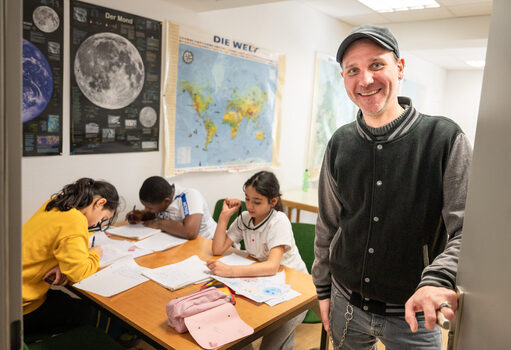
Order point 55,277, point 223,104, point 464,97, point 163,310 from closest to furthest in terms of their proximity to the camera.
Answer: point 163,310 < point 55,277 < point 223,104 < point 464,97

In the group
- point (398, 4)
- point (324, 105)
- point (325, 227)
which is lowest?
point (325, 227)

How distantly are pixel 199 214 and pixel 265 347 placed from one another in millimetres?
861

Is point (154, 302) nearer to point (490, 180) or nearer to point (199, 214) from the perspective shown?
point (199, 214)

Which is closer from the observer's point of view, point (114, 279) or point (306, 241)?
point (114, 279)

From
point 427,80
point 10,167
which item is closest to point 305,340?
point 10,167

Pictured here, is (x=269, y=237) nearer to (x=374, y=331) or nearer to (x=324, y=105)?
(x=374, y=331)

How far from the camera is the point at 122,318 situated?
139 cm

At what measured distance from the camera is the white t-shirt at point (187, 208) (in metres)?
2.39

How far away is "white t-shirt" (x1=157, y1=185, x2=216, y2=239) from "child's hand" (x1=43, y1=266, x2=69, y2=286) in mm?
832

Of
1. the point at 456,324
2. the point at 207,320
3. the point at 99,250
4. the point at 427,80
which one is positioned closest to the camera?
the point at 456,324

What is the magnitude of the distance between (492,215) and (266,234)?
1580 mm

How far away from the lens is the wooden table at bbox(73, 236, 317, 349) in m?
1.28

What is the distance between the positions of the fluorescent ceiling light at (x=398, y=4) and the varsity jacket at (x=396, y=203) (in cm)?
266

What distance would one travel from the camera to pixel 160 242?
2.21 m
